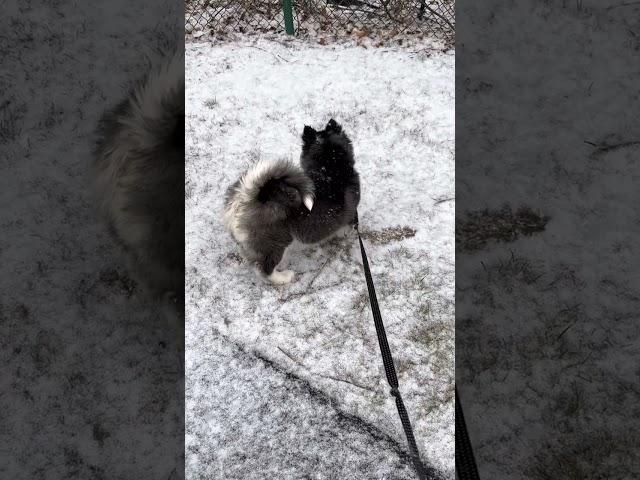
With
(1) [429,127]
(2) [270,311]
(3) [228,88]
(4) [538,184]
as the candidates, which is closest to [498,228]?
(4) [538,184]

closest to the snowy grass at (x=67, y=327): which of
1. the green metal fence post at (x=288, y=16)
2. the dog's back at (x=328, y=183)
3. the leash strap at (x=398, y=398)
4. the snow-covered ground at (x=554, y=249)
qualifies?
the dog's back at (x=328, y=183)

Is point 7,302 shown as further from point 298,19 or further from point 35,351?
point 298,19

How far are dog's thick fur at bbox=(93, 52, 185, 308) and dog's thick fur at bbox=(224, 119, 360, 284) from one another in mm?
568

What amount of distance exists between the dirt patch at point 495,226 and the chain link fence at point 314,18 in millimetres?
2060

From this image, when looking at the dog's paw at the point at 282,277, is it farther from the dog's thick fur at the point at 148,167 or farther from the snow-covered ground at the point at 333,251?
the dog's thick fur at the point at 148,167

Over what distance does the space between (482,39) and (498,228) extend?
2.15m

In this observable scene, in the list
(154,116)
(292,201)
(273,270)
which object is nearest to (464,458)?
(292,201)

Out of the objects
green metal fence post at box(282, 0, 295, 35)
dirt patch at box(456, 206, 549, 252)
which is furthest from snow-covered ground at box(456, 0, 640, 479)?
green metal fence post at box(282, 0, 295, 35)

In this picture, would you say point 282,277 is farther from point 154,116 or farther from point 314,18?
point 314,18

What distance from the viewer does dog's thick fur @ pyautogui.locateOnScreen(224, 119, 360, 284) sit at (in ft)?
9.38

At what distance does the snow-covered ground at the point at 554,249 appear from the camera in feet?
10.3

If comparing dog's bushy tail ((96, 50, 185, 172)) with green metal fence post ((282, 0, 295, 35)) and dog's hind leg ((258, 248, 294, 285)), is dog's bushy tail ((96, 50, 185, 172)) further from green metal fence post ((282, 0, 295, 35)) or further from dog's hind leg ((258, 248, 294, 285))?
green metal fence post ((282, 0, 295, 35))

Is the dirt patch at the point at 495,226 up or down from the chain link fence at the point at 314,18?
down

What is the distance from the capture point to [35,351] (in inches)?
131
